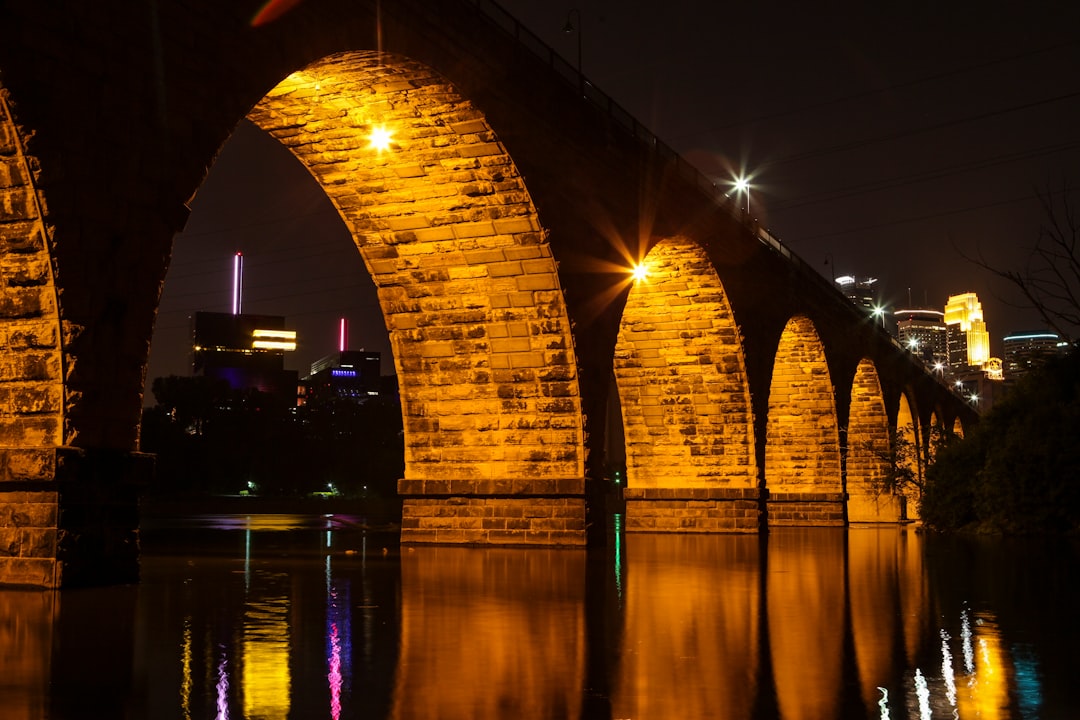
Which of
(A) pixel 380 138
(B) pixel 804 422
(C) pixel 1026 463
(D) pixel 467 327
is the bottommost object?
(C) pixel 1026 463

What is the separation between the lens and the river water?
223 inches

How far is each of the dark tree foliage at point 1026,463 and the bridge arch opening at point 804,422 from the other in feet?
22.1

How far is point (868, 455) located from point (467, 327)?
3195 cm

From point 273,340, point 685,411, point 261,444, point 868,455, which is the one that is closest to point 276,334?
point 273,340

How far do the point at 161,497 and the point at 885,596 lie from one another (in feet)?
166

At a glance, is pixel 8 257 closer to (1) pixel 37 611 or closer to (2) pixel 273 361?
(1) pixel 37 611

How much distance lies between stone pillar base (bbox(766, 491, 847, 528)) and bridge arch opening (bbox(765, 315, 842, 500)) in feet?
0.52

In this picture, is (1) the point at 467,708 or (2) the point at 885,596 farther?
(2) the point at 885,596

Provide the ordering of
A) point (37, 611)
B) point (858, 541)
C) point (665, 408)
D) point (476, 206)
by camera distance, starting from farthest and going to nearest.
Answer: point (665, 408)
point (858, 541)
point (476, 206)
point (37, 611)

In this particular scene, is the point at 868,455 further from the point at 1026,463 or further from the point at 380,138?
the point at 380,138

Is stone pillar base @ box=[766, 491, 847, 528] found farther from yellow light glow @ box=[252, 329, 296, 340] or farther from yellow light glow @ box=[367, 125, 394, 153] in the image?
yellow light glow @ box=[252, 329, 296, 340]

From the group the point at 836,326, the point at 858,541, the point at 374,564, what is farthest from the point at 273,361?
the point at 374,564

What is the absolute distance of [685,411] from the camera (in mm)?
30219

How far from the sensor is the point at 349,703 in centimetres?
560
